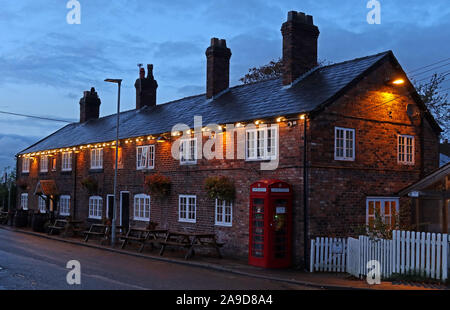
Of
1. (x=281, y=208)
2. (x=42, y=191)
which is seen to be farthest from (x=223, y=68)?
(x=42, y=191)

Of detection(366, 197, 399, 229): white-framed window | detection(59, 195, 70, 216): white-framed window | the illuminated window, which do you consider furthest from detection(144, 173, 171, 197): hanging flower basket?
the illuminated window

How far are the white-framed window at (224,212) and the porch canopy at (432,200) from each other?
5924 millimetres

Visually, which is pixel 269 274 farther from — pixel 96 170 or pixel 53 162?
pixel 53 162

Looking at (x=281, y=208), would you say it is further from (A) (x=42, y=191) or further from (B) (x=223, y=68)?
(A) (x=42, y=191)

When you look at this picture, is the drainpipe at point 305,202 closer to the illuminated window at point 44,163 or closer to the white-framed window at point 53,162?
the white-framed window at point 53,162

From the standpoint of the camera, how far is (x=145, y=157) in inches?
929

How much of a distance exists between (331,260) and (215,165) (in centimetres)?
605

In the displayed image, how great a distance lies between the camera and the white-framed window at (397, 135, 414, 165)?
60.2 feet

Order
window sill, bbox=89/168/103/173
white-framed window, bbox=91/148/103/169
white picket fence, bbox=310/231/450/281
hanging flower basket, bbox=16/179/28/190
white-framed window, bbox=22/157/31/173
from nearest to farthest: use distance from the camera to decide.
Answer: white picket fence, bbox=310/231/450/281 → window sill, bbox=89/168/103/173 → white-framed window, bbox=91/148/103/169 → hanging flower basket, bbox=16/179/28/190 → white-framed window, bbox=22/157/31/173

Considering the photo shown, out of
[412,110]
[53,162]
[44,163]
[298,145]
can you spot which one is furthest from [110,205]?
[412,110]

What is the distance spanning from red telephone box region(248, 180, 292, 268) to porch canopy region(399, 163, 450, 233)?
405 centimetres

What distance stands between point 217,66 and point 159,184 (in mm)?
6472

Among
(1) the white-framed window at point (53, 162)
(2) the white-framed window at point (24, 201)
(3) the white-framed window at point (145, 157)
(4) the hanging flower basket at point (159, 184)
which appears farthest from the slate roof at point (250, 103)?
(2) the white-framed window at point (24, 201)

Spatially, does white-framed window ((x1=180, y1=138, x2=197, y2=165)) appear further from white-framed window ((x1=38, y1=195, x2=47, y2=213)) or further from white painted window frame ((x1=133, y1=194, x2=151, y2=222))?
white-framed window ((x1=38, y1=195, x2=47, y2=213))
